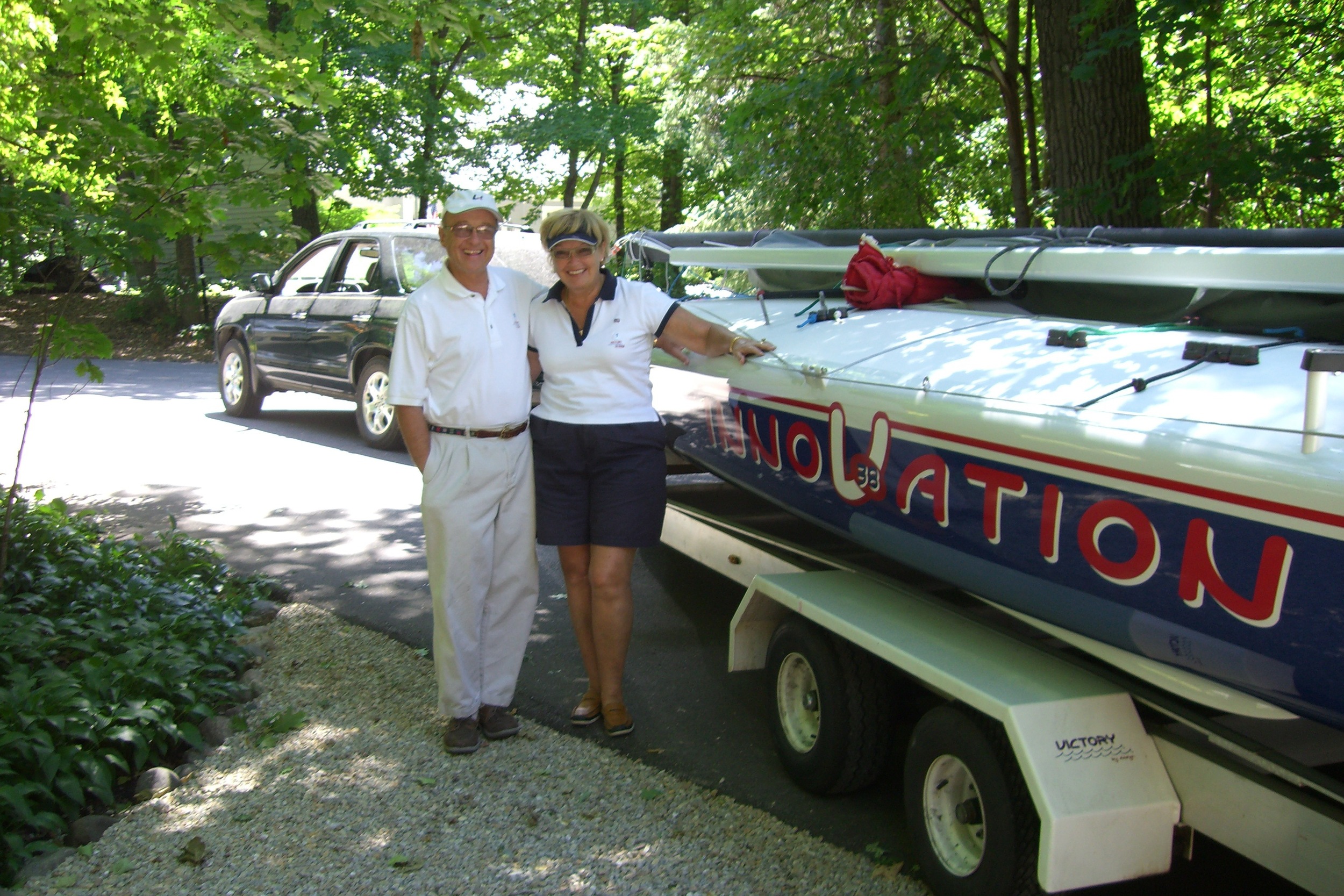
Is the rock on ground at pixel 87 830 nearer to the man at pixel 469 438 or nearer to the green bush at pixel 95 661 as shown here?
the green bush at pixel 95 661

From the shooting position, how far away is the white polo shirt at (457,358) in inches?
158

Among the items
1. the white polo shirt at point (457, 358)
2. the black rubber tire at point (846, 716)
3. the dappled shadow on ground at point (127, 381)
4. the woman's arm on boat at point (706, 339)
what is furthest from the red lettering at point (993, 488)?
the dappled shadow on ground at point (127, 381)

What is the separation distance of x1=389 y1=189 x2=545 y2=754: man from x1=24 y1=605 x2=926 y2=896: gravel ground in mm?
303

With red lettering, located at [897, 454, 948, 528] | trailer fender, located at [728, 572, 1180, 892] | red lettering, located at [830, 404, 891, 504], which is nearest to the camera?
trailer fender, located at [728, 572, 1180, 892]

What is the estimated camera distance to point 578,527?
4.23 metres

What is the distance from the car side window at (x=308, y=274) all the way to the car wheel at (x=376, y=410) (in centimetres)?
142

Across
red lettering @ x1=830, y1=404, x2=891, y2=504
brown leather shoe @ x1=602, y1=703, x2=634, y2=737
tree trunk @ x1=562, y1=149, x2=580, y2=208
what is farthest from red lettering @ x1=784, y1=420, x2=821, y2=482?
tree trunk @ x1=562, y1=149, x2=580, y2=208

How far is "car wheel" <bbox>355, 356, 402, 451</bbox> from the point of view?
9.96 m

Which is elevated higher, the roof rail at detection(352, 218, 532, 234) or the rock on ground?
the roof rail at detection(352, 218, 532, 234)

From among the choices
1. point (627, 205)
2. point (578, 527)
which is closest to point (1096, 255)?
point (578, 527)

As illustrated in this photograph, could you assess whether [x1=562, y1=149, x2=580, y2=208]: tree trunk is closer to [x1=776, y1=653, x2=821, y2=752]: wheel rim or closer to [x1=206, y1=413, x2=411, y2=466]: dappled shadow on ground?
[x1=206, y1=413, x2=411, y2=466]: dappled shadow on ground

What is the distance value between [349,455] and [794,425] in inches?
257

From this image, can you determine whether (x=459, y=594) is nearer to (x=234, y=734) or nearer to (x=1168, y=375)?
(x=234, y=734)

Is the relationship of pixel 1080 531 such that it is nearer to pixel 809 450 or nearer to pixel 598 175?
pixel 809 450
